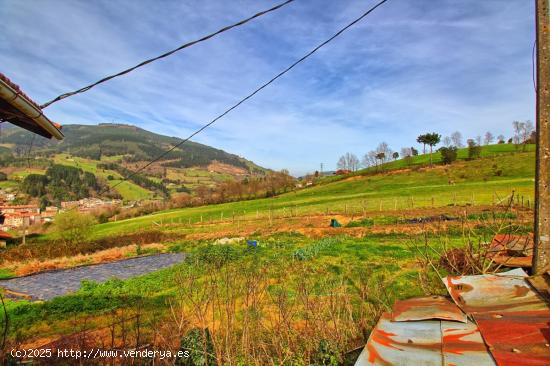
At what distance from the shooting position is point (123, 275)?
2325cm

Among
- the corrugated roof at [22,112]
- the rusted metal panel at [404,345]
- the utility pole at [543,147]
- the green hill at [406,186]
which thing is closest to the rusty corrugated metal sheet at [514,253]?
the utility pole at [543,147]

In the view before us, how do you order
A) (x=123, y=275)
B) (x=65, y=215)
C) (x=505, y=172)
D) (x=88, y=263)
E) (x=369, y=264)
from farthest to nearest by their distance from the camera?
1. (x=505, y=172)
2. (x=65, y=215)
3. (x=88, y=263)
4. (x=123, y=275)
5. (x=369, y=264)

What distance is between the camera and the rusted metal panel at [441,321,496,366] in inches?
117

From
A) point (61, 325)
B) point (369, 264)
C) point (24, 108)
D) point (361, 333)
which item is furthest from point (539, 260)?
point (61, 325)

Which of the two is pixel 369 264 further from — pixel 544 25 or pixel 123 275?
pixel 123 275

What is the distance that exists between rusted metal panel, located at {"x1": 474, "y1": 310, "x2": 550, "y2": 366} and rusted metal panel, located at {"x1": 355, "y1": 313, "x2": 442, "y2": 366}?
1.50 feet

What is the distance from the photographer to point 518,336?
3.22 meters

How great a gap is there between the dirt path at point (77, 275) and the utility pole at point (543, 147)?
2067 cm

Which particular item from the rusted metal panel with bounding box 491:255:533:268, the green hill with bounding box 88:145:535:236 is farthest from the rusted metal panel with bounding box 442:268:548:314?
the green hill with bounding box 88:145:535:236

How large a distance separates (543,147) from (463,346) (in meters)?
3.83

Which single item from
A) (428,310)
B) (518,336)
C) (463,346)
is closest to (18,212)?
(428,310)

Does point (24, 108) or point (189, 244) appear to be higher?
point (24, 108)

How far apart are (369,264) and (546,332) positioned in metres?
14.0

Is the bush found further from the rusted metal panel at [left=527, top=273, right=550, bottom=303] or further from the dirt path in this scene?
the rusted metal panel at [left=527, top=273, right=550, bottom=303]
